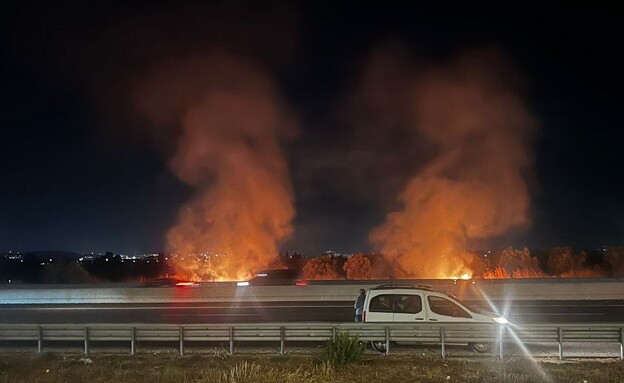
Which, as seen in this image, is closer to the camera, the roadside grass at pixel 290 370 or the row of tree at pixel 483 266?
the roadside grass at pixel 290 370

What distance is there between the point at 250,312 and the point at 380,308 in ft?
36.5

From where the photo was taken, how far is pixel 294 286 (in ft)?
A: 108

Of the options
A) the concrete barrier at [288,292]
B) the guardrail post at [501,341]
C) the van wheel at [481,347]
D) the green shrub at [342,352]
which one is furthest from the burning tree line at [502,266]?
the green shrub at [342,352]

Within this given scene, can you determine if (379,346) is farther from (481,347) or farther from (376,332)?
(481,347)

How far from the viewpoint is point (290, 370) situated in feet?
39.2

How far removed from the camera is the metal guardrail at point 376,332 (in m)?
14.1

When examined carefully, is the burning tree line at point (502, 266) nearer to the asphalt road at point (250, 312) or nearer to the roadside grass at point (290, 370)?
the asphalt road at point (250, 312)

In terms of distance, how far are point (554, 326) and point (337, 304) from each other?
53.1 feet

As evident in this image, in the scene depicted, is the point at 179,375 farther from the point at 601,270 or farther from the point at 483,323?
the point at 601,270

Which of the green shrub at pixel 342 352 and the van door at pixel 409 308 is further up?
the van door at pixel 409 308

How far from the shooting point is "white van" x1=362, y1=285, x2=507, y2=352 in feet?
51.3

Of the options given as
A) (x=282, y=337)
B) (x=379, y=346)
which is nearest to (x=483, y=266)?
(x=379, y=346)

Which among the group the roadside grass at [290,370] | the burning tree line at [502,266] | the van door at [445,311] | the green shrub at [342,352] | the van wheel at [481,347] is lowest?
the roadside grass at [290,370]

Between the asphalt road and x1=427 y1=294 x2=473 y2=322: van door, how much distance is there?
626cm
